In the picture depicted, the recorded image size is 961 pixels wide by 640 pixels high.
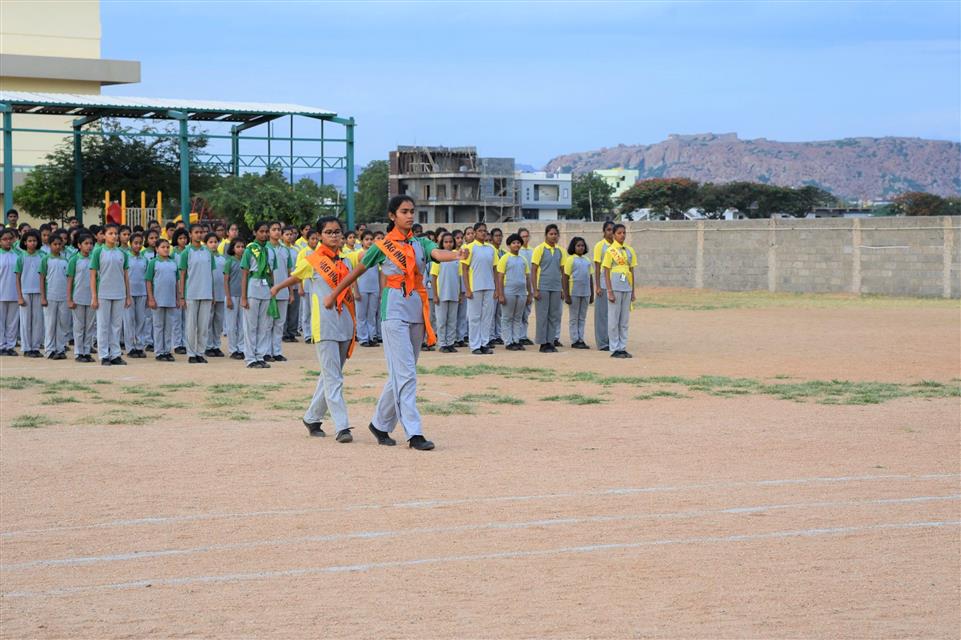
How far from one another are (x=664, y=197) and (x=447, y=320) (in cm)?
10758

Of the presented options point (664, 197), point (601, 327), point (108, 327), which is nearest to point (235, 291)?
point (108, 327)

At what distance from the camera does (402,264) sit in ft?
34.8

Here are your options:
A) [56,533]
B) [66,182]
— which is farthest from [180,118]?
[56,533]

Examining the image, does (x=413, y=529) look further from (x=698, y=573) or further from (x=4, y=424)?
(x=4, y=424)

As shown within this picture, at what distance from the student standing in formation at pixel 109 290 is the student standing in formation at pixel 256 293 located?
1.69 metres

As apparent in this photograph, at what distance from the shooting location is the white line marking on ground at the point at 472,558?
263 inches

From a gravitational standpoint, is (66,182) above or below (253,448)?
above

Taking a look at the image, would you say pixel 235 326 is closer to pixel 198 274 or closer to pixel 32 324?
pixel 198 274

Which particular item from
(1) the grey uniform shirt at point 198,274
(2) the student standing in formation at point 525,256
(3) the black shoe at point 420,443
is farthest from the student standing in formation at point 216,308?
(3) the black shoe at point 420,443

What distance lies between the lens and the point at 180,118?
119 ft

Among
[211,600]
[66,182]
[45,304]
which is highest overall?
[66,182]

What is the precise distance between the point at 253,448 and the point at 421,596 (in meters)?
4.72

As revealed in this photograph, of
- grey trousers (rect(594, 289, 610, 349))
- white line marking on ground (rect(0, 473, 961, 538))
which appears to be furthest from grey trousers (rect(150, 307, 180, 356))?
white line marking on ground (rect(0, 473, 961, 538))

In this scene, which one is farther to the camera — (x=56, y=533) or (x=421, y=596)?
(x=56, y=533)
